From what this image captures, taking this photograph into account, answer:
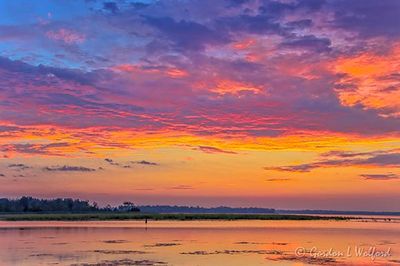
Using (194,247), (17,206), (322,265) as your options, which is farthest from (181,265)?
(17,206)

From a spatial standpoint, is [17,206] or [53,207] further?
[53,207]

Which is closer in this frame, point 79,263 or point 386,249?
point 79,263

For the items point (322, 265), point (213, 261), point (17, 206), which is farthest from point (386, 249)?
point (17, 206)

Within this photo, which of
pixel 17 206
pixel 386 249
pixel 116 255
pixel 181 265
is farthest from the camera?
pixel 17 206

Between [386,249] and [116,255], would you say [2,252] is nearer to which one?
[116,255]

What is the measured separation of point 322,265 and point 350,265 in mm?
1788

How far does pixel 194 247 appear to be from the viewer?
4084 cm

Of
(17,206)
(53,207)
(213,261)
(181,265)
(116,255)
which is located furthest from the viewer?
(53,207)

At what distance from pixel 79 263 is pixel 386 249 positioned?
23806mm

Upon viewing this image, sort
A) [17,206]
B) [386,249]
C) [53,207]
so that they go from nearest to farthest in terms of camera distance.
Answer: [386,249], [17,206], [53,207]

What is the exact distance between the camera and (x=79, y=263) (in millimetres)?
30031

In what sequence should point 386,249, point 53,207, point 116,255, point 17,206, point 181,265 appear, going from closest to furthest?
point 181,265 → point 116,255 → point 386,249 → point 17,206 → point 53,207

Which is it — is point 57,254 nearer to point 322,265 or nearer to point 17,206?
point 322,265

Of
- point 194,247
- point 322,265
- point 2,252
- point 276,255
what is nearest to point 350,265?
point 322,265
